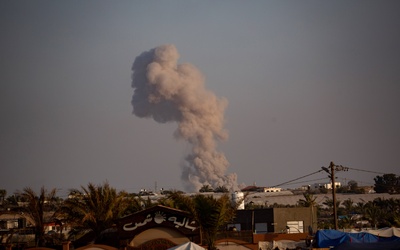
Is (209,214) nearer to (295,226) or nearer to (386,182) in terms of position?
(295,226)

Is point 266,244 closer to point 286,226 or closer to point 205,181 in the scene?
point 286,226

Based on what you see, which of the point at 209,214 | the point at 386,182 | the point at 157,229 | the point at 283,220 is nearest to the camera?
the point at 157,229

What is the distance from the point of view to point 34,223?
36875 millimetres

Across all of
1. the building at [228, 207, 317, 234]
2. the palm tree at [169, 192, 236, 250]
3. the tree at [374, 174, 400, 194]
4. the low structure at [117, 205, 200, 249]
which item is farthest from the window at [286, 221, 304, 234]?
the tree at [374, 174, 400, 194]

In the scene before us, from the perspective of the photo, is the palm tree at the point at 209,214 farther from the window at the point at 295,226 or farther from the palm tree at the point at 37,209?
the window at the point at 295,226

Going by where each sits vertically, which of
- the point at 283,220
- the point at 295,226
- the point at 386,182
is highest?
the point at 386,182

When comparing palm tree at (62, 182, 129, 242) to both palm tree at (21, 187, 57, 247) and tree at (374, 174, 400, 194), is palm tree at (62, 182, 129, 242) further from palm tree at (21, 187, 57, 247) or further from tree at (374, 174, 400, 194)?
tree at (374, 174, 400, 194)

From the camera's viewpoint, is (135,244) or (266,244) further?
(266,244)

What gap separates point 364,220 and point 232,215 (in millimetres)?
47567

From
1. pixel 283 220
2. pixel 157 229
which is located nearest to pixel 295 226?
pixel 283 220

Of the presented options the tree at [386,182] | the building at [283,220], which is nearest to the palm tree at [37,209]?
the building at [283,220]

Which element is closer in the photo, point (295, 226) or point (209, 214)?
point (209, 214)

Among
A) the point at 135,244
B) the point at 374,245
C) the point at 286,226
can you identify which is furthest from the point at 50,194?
the point at 286,226

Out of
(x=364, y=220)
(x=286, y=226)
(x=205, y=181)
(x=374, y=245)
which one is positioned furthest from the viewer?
(x=205, y=181)
